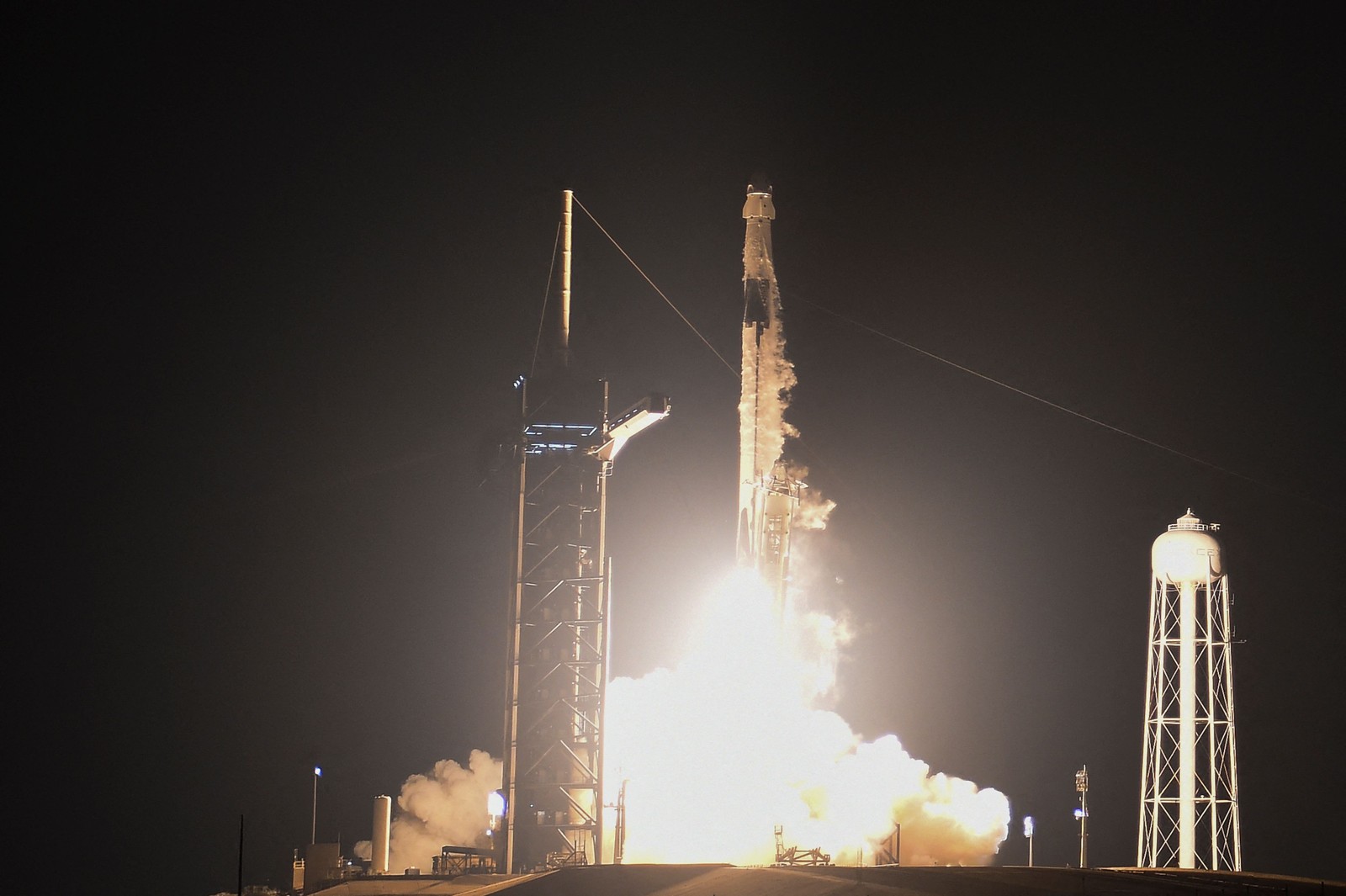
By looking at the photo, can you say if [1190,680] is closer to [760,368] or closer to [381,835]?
[760,368]

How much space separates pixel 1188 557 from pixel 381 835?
76.5 ft

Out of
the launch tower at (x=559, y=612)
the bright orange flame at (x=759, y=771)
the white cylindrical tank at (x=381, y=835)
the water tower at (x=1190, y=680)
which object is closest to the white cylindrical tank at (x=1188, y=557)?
the water tower at (x=1190, y=680)

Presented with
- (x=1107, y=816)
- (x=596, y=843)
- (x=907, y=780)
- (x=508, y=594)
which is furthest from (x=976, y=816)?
(x=1107, y=816)

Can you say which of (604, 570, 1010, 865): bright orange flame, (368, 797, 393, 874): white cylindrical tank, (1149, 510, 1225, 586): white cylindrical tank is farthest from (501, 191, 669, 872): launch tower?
(1149, 510, 1225, 586): white cylindrical tank

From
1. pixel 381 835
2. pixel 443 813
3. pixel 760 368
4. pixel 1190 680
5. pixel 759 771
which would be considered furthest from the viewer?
pixel 443 813

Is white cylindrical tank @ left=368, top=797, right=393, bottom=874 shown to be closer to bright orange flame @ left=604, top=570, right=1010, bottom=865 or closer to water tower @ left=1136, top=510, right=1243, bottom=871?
bright orange flame @ left=604, top=570, right=1010, bottom=865

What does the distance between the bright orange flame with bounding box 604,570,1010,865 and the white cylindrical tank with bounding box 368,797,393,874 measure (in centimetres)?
626

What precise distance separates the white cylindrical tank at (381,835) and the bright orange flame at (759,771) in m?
6.26

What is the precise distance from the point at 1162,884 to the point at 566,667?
2066 centimetres

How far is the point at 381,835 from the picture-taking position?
49562mm

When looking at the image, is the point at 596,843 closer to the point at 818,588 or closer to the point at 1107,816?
the point at 818,588

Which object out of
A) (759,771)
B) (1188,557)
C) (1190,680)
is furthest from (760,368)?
(1190,680)

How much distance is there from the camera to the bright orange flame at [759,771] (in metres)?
49.2

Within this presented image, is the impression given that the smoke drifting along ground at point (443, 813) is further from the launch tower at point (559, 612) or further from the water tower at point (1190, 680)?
the water tower at point (1190, 680)
